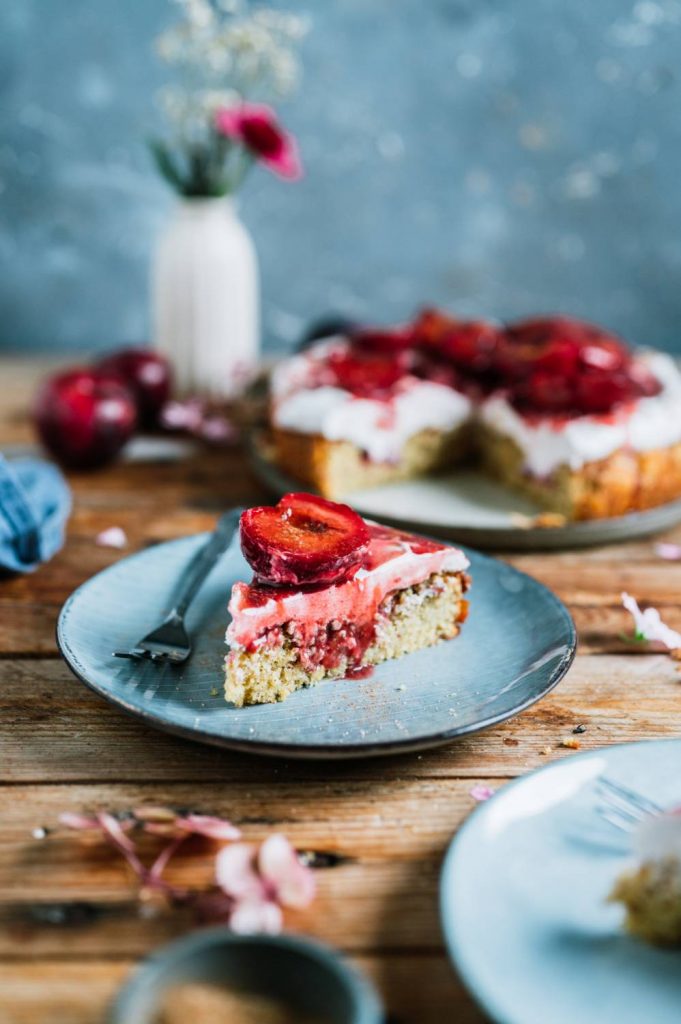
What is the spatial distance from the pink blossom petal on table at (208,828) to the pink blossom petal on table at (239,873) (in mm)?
15

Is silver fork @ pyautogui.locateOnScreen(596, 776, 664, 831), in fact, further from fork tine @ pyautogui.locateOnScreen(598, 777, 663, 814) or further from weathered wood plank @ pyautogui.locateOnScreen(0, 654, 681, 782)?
weathered wood plank @ pyautogui.locateOnScreen(0, 654, 681, 782)

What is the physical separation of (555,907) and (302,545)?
2.00ft

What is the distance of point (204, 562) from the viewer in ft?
5.77

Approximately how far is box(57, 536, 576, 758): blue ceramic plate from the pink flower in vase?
4.34 ft

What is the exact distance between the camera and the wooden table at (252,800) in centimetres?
102

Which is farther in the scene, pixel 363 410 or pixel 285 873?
pixel 363 410

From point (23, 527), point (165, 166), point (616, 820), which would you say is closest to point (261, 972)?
point (616, 820)

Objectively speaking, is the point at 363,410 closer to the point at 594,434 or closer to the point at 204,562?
the point at 594,434

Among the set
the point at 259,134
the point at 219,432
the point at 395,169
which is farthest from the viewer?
the point at 395,169

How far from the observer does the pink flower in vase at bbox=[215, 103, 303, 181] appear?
8.59 feet

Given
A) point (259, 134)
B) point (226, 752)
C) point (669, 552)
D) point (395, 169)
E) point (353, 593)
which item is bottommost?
point (669, 552)

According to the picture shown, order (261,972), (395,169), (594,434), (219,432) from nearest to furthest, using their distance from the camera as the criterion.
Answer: (261,972) → (594,434) → (219,432) → (395,169)

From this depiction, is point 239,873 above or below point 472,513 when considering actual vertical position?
above

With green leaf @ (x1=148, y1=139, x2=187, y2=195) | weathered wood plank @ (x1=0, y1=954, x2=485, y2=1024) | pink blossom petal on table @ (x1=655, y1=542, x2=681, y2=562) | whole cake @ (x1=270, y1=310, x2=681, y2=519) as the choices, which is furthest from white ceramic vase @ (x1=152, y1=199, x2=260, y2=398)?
weathered wood plank @ (x1=0, y1=954, x2=485, y2=1024)
